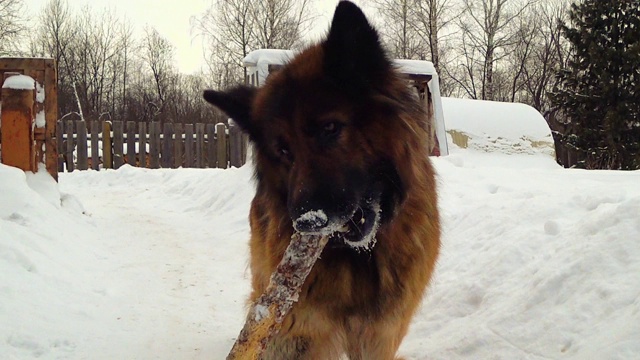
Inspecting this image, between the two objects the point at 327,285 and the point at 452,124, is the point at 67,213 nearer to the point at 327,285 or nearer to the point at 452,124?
the point at 327,285

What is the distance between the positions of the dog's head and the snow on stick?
0.38ft

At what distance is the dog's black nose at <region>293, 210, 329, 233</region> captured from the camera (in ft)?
5.94

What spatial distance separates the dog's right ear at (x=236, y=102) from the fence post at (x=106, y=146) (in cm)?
1633

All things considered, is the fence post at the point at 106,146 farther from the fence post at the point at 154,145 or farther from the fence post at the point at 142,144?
the fence post at the point at 154,145

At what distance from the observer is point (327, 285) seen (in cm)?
229

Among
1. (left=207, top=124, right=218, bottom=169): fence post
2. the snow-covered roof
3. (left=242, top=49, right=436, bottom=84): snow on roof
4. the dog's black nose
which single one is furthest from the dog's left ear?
(left=207, top=124, right=218, bottom=169): fence post

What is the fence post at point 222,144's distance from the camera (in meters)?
18.0

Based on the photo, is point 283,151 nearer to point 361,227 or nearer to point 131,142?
point 361,227

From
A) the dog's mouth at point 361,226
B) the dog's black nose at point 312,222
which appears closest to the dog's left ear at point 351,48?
the dog's mouth at point 361,226

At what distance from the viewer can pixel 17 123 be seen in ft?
19.6

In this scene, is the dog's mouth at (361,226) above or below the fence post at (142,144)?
below

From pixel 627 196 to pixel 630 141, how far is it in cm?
1837

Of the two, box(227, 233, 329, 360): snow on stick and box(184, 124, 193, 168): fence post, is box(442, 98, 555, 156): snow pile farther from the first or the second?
box(184, 124, 193, 168): fence post

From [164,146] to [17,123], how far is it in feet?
40.1
